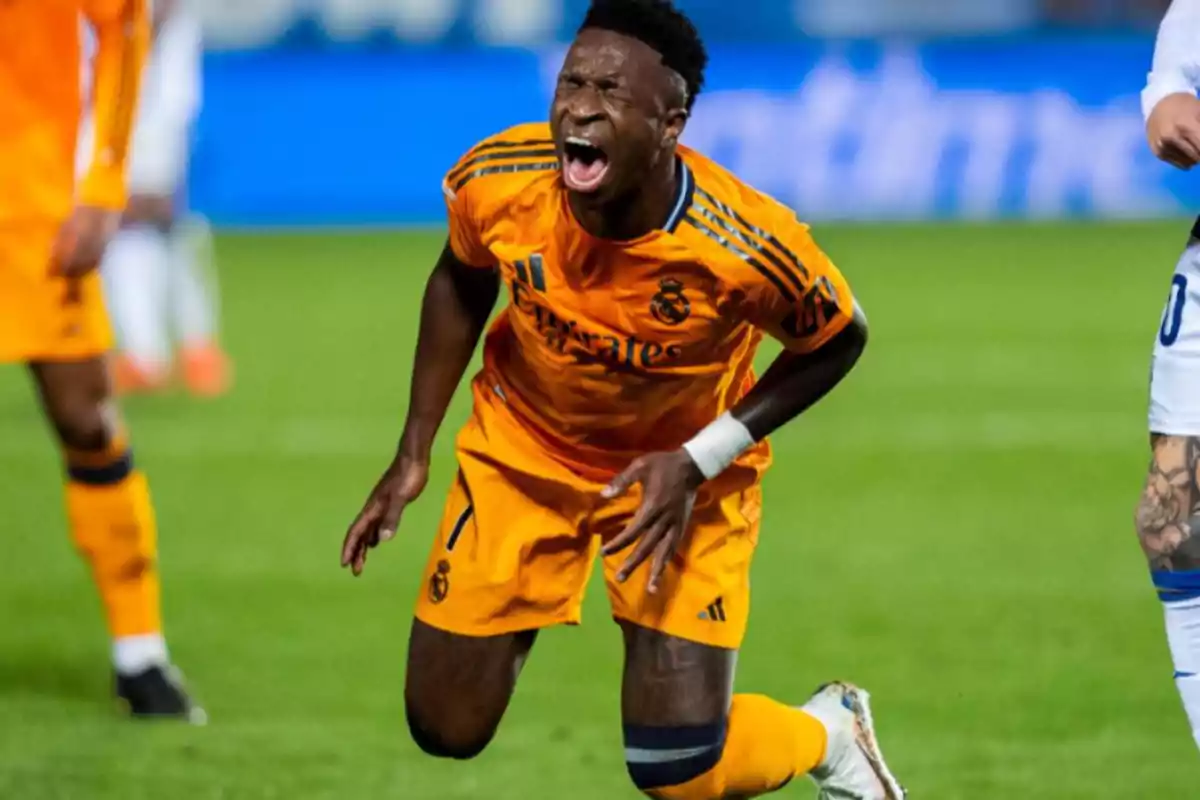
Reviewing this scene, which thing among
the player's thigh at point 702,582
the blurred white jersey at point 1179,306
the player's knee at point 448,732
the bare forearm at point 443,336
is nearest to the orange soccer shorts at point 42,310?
the bare forearm at point 443,336

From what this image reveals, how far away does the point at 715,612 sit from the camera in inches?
173

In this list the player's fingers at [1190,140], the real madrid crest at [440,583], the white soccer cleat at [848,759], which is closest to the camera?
the player's fingers at [1190,140]

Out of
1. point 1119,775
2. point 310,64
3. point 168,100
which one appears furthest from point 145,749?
point 310,64

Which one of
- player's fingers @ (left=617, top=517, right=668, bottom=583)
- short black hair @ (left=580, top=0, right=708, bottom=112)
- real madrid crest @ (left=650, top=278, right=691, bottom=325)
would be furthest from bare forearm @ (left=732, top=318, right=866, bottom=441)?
short black hair @ (left=580, top=0, right=708, bottom=112)

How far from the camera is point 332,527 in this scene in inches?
321

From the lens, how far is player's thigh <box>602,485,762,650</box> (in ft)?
14.4

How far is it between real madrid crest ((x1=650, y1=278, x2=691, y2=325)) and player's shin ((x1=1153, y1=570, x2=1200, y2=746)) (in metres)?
1.00

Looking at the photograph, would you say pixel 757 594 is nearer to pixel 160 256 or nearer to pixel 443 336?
pixel 443 336

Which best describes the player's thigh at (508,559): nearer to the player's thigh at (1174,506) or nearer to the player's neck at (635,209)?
the player's neck at (635,209)

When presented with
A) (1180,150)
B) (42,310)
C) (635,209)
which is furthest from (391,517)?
(1180,150)

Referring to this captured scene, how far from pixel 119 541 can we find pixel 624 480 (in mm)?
2066

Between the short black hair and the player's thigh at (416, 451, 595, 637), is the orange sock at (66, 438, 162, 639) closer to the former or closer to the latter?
the player's thigh at (416, 451, 595, 637)

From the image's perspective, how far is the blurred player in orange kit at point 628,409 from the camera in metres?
4.09

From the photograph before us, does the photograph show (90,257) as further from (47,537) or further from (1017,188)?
(1017,188)
